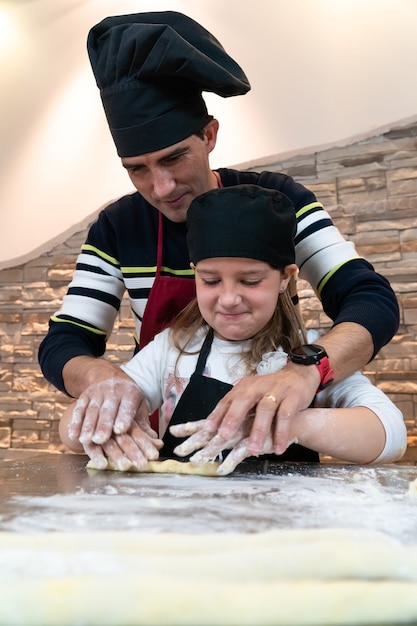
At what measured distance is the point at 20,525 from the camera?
73 cm

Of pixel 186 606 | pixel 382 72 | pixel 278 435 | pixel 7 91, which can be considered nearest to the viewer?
pixel 186 606

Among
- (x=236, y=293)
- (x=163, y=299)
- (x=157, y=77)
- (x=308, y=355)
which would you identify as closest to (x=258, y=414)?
(x=308, y=355)

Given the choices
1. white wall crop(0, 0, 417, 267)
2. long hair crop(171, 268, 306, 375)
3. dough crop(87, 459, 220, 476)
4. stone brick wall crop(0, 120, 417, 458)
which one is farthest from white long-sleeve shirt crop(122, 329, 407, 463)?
white wall crop(0, 0, 417, 267)

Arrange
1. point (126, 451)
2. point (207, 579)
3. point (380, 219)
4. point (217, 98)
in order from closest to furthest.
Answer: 1. point (207, 579)
2. point (126, 451)
3. point (380, 219)
4. point (217, 98)

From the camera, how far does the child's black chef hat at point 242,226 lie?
4.01 ft

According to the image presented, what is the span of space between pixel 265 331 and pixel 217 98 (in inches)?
67.4

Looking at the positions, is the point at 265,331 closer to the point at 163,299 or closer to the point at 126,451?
the point at 163,299

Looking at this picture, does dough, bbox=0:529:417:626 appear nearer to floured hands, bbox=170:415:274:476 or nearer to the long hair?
floured hands, bbox=170:415:274:476

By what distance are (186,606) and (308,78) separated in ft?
8.02

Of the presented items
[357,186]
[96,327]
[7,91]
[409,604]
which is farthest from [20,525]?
[7,91]

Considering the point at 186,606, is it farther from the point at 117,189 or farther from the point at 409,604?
the point at 117,189

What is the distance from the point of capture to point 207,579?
0.54 metres

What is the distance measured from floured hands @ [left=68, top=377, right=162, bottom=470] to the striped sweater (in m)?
0.26

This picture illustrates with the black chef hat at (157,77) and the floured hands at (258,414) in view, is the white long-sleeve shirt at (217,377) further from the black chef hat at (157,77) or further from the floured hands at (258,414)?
the black chef hat at (157,77)
